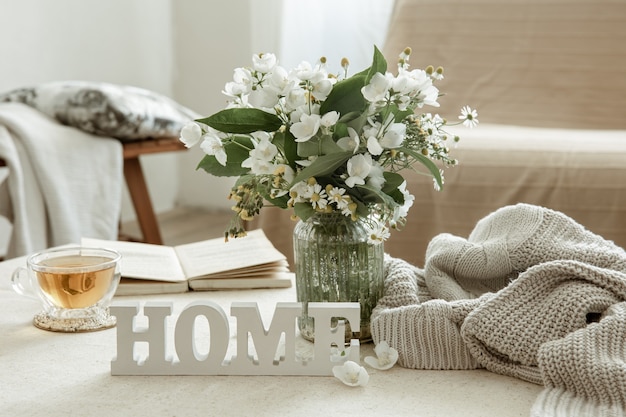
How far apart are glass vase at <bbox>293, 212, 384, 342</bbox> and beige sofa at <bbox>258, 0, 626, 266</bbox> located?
94 cm

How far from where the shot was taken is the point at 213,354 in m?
0.93

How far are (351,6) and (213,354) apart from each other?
2.25 metres

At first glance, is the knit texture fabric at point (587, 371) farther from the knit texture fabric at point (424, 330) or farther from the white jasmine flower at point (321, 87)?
the white jasmine flower at point (321, 87)

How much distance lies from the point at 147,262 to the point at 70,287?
0.78ft

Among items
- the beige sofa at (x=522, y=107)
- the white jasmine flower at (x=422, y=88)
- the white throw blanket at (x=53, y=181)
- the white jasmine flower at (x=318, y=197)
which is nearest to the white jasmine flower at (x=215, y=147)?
the white jasmine flower at (x=318, y=197)

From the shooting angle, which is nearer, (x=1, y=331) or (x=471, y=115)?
(x=471, y=115)

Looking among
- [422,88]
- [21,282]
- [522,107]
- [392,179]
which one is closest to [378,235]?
[392,179]

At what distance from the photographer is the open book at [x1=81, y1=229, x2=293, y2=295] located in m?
1.23

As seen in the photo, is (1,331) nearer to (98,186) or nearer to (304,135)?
(304,135)

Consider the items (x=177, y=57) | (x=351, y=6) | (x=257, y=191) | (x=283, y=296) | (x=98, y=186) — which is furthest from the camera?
(x=177, y=57)

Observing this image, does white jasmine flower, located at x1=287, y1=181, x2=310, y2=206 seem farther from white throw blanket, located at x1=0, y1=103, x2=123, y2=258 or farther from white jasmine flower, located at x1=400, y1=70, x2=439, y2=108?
white throw blanket, located at x1=0, y1=103, x2=123, y2=258

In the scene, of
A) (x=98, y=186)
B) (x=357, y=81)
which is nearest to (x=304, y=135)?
(x=357, y=81)

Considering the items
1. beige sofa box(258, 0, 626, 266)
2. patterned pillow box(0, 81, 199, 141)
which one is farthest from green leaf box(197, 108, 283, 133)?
patterned pillow box(0, 81, 199, 141)

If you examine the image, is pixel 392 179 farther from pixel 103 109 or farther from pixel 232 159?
pixel 103 109
